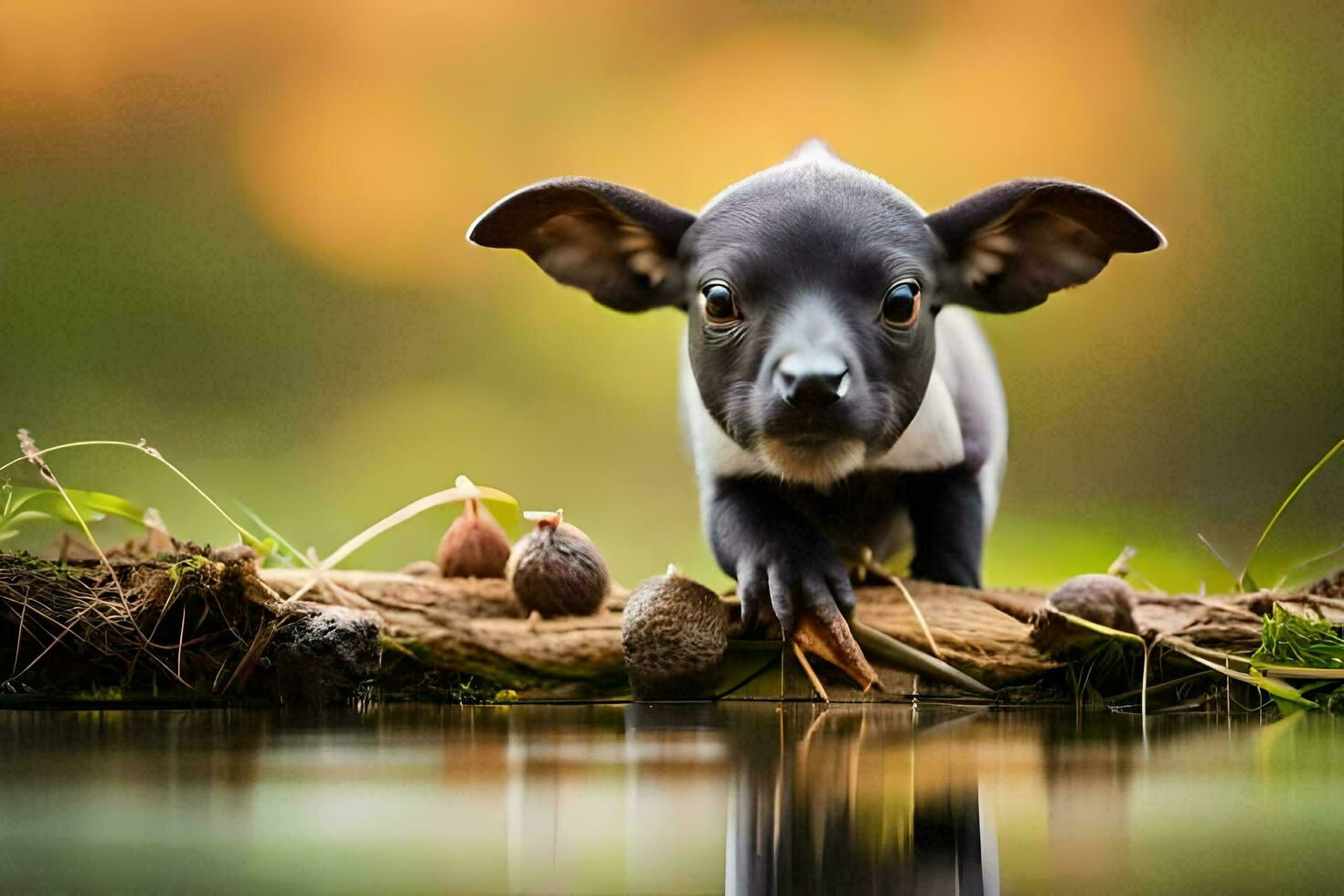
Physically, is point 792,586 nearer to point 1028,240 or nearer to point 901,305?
point 901,305

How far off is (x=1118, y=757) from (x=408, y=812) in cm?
101

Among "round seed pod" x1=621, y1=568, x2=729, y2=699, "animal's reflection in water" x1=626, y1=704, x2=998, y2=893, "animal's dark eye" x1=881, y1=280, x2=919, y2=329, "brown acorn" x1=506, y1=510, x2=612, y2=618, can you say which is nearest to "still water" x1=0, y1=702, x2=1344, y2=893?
"animal's reflection in water" x1=626, y1=704, x2=998, y2=893

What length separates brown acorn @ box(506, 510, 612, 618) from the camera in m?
2.92

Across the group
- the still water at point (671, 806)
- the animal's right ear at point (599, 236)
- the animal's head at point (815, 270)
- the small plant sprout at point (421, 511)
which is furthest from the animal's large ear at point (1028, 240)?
the small plant sprout at point (421, 511)

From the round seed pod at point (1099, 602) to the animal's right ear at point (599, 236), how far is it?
102 cm

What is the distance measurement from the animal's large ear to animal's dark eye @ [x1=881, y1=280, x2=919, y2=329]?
192 mm

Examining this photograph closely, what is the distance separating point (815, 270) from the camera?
2715 millimetres

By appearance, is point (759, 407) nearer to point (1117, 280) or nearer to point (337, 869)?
point (337, 869)

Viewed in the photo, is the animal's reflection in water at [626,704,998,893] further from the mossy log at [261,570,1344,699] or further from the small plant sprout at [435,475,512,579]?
the small plant sprout at [435,475,512,579]

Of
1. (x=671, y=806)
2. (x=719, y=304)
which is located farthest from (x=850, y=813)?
(x=719, y=304)

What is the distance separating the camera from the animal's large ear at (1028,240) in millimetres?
2871

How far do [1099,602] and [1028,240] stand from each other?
2.66 feet

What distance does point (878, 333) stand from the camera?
2.73 meters

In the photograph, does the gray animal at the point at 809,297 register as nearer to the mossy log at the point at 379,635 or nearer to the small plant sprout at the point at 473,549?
the mossy log at the point at 379,635
